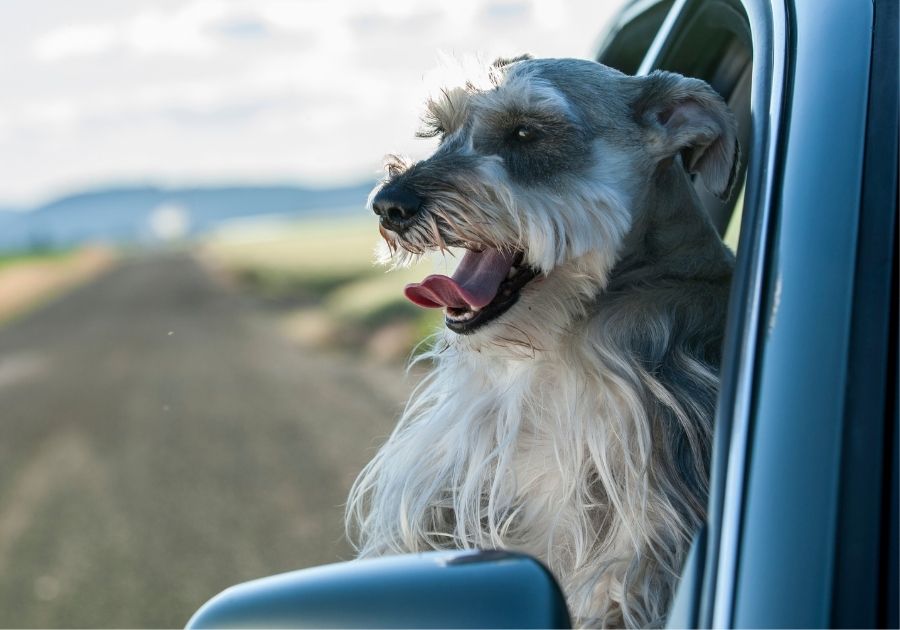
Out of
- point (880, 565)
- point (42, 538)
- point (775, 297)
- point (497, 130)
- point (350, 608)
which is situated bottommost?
point (42, 538)

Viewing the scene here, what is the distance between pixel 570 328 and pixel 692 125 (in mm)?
578

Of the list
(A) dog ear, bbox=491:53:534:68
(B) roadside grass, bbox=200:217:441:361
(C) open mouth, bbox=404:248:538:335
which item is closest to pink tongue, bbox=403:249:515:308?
(C) open mouth, bbox=404:248:538:335

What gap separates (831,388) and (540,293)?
1458 millimetres

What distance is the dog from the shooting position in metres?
2.82

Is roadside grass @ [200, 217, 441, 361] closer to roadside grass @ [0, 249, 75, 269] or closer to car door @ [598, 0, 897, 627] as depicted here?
car door @ [598, 0, 897, 627]

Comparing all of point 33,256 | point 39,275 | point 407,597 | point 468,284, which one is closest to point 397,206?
point 468,284

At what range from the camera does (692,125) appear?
10.1ft

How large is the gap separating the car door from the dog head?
1.05 meters

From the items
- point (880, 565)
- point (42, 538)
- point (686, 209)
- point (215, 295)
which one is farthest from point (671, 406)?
point (215, 295)

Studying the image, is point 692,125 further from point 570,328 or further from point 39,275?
point 39,275

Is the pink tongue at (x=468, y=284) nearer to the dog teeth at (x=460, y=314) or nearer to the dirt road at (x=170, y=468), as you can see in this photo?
the dog teeth at (x=460, y=314)

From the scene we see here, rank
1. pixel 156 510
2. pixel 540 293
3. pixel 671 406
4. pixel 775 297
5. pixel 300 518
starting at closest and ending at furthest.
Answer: pixel 775 297, pixel 671 406, pixel 540 293, pixel 300 518, pixel 156 510

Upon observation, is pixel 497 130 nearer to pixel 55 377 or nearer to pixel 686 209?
pixel 686 209

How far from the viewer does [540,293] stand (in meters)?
3.08
